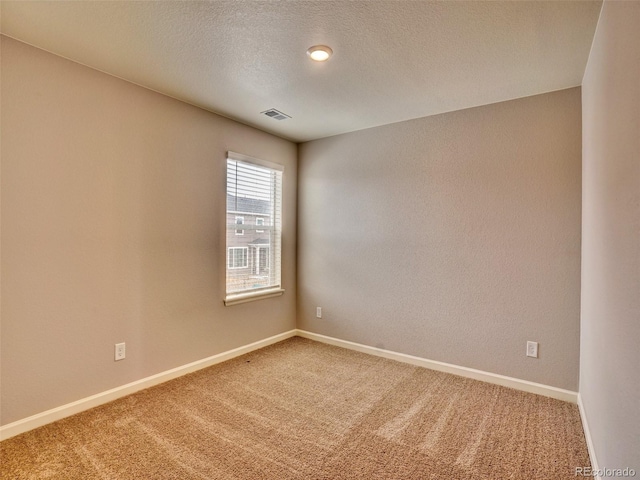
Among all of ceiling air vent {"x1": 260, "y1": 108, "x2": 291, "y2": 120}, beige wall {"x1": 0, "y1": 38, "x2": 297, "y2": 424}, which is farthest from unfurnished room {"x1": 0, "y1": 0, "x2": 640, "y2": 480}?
ceiling air vent {"x1": 260, "y1": 108, "x2": 291, "y2": 120}

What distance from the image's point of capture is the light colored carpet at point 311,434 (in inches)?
70.2

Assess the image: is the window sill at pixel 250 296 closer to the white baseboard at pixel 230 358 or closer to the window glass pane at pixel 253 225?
the window glass pane at pixel 253 225

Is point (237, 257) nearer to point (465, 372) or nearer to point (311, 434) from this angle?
point (311, 434)

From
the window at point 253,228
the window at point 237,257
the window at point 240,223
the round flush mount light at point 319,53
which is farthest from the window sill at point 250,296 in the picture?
the round flush mount light at point 319,53

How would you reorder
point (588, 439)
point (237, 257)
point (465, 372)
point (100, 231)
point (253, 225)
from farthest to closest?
point (253, 225) → point (237, 257) → point (465, 372) → point (100, 231) → point (588, 439)

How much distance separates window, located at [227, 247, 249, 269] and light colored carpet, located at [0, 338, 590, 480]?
1.06 metres

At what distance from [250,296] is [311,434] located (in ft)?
5.59

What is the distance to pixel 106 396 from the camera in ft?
8.07

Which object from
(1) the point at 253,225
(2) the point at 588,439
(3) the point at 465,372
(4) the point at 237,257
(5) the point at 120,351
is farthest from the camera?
(1) the point at 253,225

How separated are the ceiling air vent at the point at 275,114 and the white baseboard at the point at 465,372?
2.44 m

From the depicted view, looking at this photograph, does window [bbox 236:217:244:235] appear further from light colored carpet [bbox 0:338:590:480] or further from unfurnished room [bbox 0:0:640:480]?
light colored carpet [bbox 0:338:590:480]

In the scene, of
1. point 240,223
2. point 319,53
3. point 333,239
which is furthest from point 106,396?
point 319,53

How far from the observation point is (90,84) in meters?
2.35

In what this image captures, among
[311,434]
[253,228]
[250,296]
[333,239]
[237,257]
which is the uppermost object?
[253,228]
